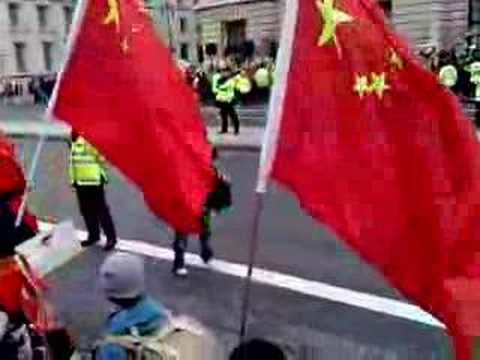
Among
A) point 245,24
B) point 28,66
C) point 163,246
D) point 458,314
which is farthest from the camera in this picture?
point 28,66

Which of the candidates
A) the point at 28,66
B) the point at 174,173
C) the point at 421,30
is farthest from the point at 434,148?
the point at 28,66

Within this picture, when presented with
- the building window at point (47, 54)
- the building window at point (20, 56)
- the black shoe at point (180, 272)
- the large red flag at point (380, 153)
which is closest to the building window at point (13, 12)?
the building window at point (20, 56)

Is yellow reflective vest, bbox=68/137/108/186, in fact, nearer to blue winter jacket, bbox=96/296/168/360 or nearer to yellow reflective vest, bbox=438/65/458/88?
blue winter jacket, bbox=96/296/168/360

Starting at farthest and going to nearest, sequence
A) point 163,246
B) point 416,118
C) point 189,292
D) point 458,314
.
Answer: point 163,246
point 189,292
point 416,118
point 458,314

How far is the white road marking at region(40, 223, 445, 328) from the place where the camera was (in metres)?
7.69

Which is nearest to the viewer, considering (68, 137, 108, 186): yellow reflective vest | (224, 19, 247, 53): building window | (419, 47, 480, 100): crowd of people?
(68, 137, 108, 186): yellow reflective vest

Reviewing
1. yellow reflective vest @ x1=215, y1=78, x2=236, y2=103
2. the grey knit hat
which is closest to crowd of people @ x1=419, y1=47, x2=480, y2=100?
yellow reflective vest @ x1=215, y1=78, x2=236, y2=103

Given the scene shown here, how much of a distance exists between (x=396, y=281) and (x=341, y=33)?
106cm

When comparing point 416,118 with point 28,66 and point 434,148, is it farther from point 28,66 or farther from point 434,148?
point 28,66

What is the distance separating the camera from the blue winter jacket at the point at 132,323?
135 inches

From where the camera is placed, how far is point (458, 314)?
152 inches

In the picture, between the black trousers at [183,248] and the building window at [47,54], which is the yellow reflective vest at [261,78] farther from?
the building window at [47,54]

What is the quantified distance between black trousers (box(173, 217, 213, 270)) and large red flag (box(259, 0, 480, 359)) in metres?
4.89

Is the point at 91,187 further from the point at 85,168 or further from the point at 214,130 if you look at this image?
the point at 214,130
